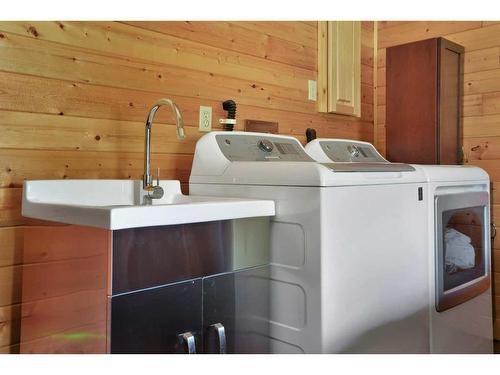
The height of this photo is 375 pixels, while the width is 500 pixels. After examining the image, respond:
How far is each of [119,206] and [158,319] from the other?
312 millimetres

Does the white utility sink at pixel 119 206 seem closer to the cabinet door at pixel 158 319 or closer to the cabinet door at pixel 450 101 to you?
the cabinet door at pixel 158 319

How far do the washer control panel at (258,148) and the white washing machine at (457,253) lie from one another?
283 millimetres

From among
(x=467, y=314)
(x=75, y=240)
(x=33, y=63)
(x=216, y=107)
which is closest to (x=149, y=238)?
(x=75, y=240)

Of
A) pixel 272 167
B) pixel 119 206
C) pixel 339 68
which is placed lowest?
pixel 119 206

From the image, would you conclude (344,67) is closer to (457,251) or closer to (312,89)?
(312,89)

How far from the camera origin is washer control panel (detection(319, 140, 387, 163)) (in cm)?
228

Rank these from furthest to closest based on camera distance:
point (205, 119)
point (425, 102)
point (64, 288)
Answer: point (425, 102) → point (205, 119) → point (64, 288)

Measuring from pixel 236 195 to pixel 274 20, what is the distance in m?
1.16

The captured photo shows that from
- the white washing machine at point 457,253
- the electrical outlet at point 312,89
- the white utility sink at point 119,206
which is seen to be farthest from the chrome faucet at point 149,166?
the electrical outlet at point 312,89

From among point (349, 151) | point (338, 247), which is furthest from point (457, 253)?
point (338, 247)

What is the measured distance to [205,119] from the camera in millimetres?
2064

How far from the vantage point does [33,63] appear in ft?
5.08

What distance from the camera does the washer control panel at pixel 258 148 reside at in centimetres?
179

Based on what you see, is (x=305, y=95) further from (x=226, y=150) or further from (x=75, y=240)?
(x=75, y=240)
